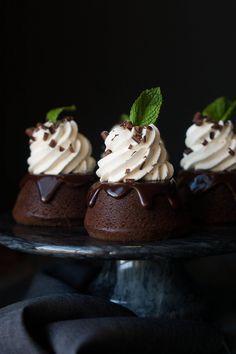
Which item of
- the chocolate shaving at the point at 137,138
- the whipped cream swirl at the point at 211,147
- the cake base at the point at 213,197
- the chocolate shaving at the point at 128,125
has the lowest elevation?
the cake base at the point at 213,197

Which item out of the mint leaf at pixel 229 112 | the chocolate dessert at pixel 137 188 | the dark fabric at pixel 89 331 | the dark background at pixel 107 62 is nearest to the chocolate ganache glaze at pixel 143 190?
the chocolate dessert at pixel 137 188

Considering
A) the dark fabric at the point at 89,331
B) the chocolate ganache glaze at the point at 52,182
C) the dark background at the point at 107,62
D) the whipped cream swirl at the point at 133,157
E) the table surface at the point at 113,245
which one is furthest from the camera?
the dark background at the point at 107,62

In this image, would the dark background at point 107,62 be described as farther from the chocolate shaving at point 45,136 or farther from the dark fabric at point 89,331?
the dark fabric at point 89,331

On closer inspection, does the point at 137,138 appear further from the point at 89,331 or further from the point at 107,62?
the point at 107,62

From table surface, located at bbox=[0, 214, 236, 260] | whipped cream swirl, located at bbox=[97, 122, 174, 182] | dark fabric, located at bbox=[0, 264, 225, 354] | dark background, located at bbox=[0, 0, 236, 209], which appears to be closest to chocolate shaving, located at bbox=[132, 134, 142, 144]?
whipped cream swirl, located at bbox=[97, 122, 174, 182]

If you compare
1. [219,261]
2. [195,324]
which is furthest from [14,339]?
[219,261]

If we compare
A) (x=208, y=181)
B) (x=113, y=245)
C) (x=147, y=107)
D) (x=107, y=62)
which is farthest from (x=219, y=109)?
(x=107, y=62)

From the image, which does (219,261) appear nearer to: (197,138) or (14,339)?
(197,138)
